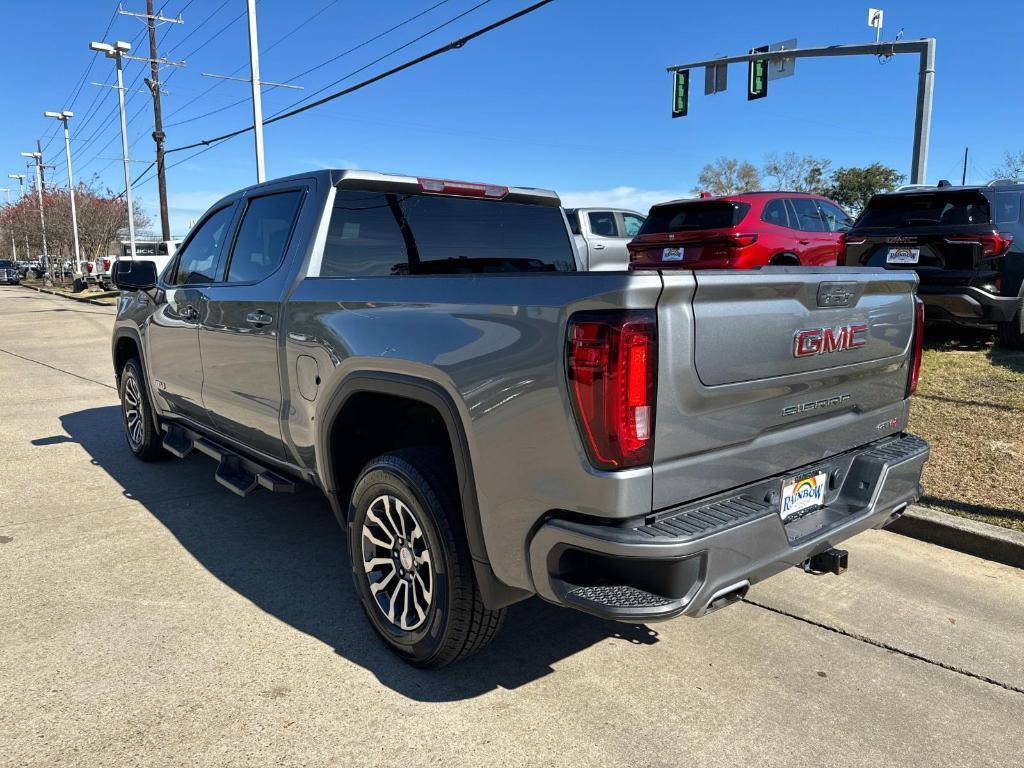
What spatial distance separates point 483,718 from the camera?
273 cm

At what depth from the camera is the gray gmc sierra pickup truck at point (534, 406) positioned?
2.22 meters

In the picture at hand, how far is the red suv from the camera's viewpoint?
11.0 metres

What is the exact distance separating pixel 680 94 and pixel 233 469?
18032 millimetres

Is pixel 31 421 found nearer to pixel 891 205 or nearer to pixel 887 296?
pixel 887 296

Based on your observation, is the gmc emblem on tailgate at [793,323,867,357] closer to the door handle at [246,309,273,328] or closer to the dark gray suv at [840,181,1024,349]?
the door handle at [246,309,273,328]

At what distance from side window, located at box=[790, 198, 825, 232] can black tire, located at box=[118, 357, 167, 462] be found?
377 inches

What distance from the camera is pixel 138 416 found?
596 centimetres

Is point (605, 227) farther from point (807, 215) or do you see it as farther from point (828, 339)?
point (828, 339)

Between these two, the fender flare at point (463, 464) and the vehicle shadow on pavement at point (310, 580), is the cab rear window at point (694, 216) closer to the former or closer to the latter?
the vehicle shadow on pavement at point (310, 580)

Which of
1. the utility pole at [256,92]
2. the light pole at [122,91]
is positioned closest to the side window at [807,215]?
the utility pole at [256,92]

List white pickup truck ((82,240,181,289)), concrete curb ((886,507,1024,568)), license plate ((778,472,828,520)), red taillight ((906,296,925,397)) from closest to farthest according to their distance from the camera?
license plate ((778,472,828,520)), red taillight ((906,296,925,397)), concrete curb ((886,507,1024,568)), white pickup truck ((82,240,181,289))

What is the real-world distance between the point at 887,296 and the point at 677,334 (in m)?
1.34

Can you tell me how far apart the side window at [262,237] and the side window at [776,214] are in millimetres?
8752

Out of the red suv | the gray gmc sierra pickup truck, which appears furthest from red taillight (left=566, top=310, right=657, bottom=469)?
the red suv
